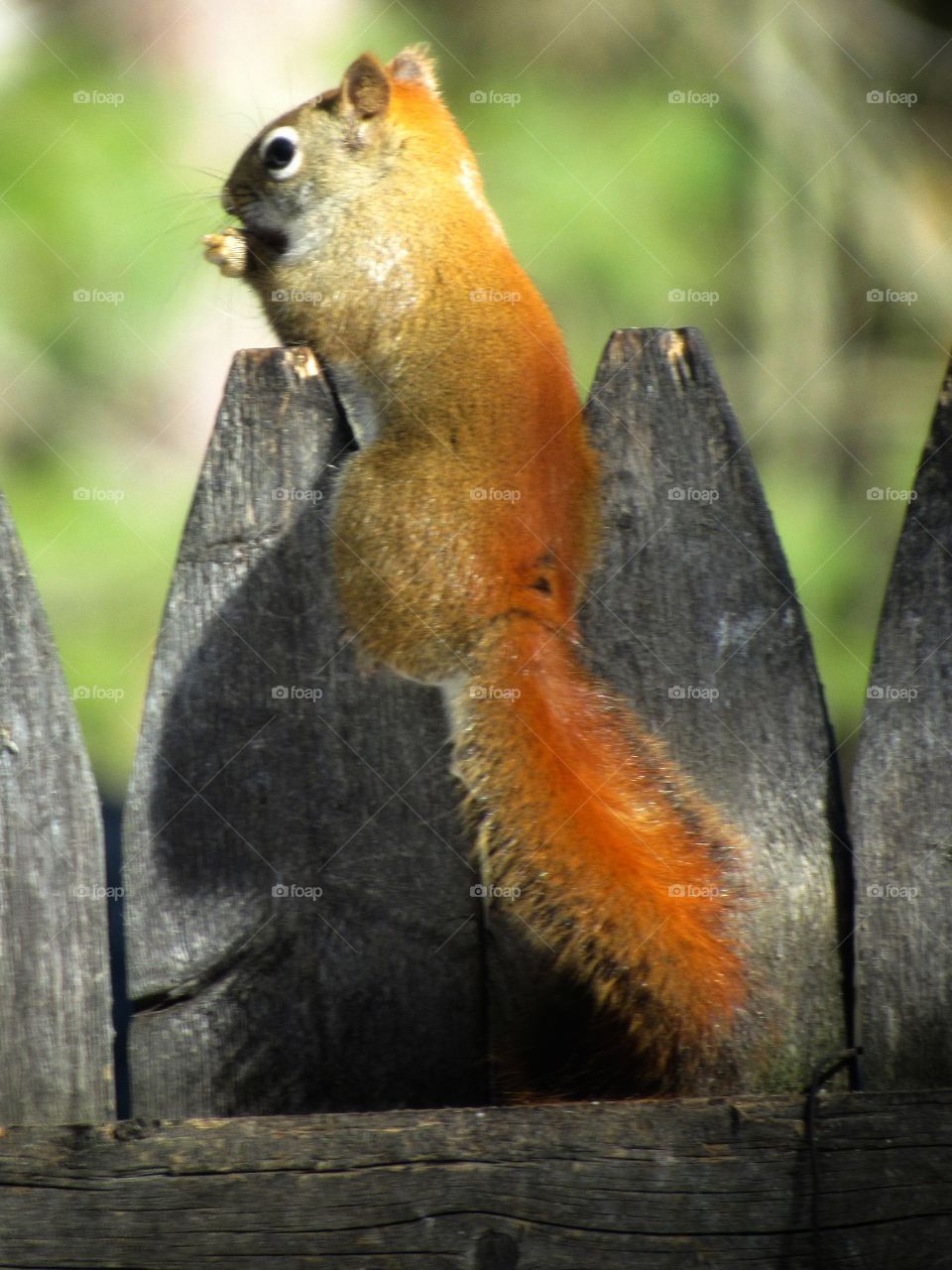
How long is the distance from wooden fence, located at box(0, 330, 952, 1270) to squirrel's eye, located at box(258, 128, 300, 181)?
1032 mm

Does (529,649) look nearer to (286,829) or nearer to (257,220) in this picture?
(286,829)

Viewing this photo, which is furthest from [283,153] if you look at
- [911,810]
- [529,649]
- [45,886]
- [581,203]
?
[911,810]

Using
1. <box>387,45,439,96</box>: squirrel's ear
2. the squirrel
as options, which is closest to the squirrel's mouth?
<box>387,45,439,96</box>: squirrel's ear

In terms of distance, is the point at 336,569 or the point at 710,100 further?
the point at 710,100

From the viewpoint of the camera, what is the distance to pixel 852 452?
301 cm

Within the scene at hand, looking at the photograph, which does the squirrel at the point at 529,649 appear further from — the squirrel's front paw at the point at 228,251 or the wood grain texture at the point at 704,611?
the squirrel's front paw at the point at 228,251

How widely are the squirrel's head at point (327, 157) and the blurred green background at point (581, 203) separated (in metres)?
0.62

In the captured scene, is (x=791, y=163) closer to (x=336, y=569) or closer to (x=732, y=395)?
(x=732, y=395)

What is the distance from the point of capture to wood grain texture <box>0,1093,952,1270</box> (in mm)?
1176

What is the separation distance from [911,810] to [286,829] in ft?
2.13

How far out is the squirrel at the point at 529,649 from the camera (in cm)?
123

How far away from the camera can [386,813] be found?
1.32 m

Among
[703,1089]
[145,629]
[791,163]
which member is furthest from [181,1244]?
[791,163]

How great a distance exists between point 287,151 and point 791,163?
1446 millimetres
